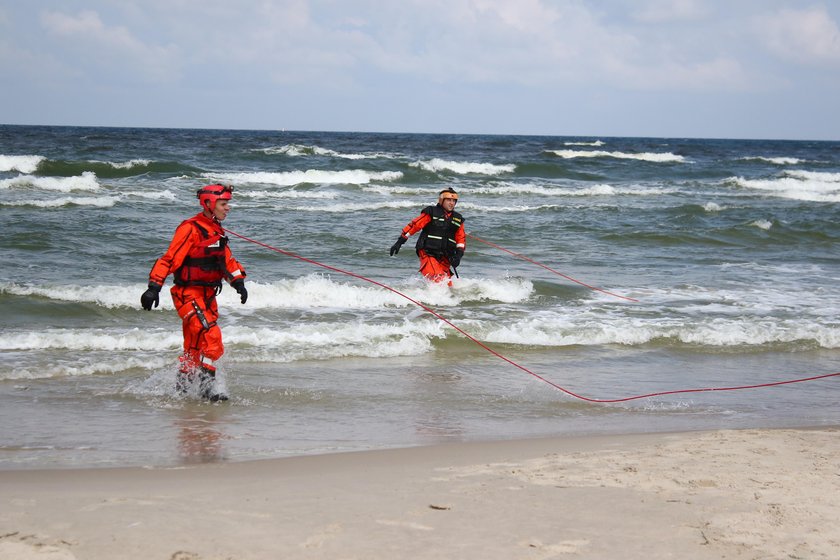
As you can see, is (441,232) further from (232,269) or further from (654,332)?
(232,269)

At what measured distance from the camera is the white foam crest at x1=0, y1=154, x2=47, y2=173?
→ 89.6 ft

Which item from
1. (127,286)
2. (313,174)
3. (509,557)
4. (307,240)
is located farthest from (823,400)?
(313,174)

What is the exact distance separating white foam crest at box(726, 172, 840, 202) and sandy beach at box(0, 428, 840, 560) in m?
27.6

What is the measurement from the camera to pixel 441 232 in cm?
1008

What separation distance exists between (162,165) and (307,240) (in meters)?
14.8

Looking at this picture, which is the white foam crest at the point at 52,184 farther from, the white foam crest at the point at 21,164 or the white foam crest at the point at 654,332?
the white foam crest at the point at 654,332

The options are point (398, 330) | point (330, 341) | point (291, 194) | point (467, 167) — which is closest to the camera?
point (330, 341)

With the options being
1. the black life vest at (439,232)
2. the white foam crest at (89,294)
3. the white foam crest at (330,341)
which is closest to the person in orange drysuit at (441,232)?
the black life vest at (439,232)

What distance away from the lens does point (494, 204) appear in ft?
79.0

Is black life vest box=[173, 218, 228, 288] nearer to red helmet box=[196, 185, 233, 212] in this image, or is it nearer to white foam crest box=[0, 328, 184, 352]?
red helmet box=[196, 185, 233, 212]

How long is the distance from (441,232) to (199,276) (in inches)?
156

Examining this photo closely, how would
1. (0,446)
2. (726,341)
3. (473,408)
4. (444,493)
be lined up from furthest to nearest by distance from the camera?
(726,341) → (473,408) → (0,446) → (444,493)

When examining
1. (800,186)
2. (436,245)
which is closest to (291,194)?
(436,245)

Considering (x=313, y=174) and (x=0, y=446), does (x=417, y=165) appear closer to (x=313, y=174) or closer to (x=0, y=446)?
(x=313, y=174)
